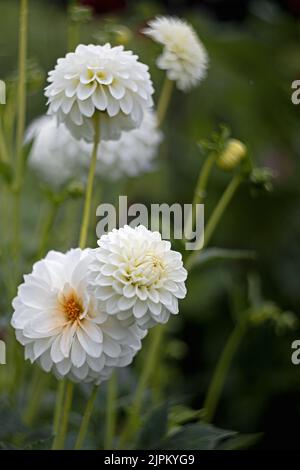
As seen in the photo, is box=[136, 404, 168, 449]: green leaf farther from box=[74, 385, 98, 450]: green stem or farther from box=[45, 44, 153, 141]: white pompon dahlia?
box=[45, 44, 153, 141]: white pompon dahlia

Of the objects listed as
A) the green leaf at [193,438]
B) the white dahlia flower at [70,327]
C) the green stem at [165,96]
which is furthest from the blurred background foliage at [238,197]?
the white dahlia flower at [70,327]

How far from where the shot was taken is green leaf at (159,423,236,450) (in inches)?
28.3

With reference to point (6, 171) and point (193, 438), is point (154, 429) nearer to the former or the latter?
point (193, 438)

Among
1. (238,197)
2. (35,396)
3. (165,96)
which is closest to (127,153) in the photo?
(165,96)

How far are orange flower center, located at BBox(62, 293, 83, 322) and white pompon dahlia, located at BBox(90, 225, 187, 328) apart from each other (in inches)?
1.2

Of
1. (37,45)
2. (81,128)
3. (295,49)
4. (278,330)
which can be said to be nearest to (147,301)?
(81,128)

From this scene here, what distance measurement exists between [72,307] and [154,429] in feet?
0.71

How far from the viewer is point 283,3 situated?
5.98 ft

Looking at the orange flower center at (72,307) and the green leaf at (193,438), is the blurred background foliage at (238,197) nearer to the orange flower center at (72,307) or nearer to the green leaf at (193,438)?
the green leaf at (193,438)

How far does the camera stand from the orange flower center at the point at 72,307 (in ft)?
1.98

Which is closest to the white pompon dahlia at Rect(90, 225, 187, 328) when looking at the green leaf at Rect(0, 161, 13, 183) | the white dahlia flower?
the white dahlia flower

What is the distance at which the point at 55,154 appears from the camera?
95cm
